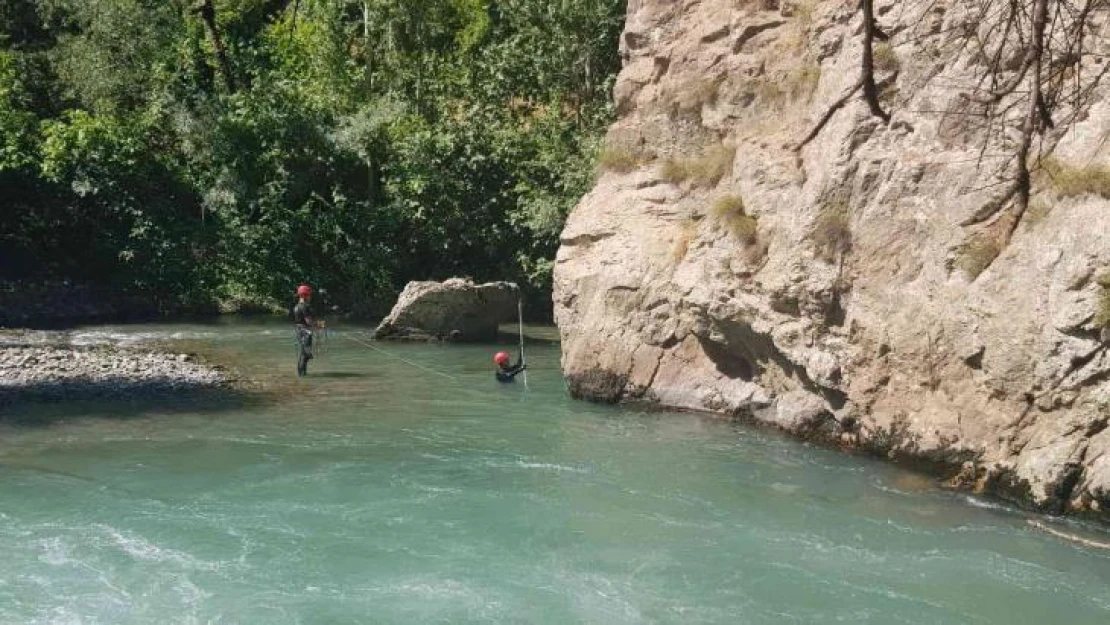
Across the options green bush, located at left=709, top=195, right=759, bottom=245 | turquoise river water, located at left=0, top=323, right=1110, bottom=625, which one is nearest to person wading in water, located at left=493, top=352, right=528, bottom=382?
turquoise river water, located at left=0, top=323, right=1110, bottom=625

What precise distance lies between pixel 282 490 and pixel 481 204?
59.6 feet

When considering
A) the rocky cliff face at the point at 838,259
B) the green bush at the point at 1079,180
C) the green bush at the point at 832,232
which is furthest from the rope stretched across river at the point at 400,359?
the green bush at the point at 1079,180

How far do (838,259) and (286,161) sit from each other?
19.5m

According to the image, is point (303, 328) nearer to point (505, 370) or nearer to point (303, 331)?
point (303, 331)

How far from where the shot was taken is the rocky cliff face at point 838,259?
10.3 meters

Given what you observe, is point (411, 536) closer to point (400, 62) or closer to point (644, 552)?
point (644, 552)

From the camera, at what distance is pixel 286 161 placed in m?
29.0

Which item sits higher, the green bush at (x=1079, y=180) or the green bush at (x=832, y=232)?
the green bush at (x=1079, y=180)

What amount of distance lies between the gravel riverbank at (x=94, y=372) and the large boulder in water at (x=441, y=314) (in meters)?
4.53

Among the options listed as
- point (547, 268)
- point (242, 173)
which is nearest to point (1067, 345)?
point (547, 268)

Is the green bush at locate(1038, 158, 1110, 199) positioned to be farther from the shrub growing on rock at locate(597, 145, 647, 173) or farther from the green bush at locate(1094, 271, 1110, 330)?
the shrub growing on rock at locate(597, 145, 647, 173)

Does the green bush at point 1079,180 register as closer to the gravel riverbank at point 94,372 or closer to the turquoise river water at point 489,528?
the turquoise river water at point 489,528

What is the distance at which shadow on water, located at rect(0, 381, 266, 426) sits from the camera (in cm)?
1480

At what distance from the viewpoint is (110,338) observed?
2267 cm
